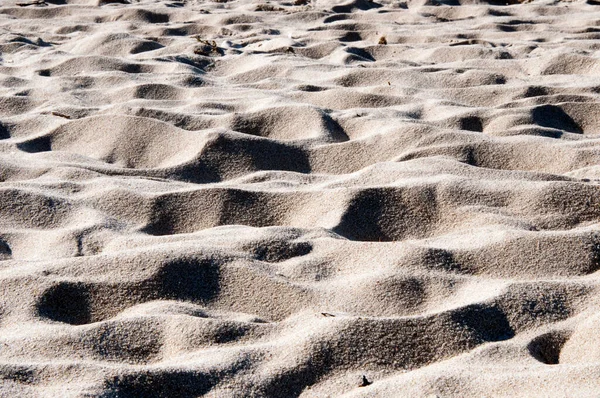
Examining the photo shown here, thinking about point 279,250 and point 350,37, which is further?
point 350,37

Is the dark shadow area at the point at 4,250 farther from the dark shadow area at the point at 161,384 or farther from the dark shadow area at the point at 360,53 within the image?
the dark shadow area at the point at 360,53

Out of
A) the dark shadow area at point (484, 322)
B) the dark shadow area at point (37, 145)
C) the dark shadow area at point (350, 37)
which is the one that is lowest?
the dark shadow area at point (37, 145)

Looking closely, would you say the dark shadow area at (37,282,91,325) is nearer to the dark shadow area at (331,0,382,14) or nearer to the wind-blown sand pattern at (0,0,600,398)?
the wind-blown sand pattern at (0,0,600,398)

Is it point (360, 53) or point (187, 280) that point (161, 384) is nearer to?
point (187, 280)

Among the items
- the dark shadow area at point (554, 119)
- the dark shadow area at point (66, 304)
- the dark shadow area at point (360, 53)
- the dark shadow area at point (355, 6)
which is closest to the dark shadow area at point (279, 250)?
the dark shadow area at point (66, 304)

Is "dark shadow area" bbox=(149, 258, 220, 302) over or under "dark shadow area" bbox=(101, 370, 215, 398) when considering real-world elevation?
under

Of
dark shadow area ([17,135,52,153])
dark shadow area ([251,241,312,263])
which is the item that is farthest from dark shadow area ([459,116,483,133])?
dark shadow area ([17,135,52,153])

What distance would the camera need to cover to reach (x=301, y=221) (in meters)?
2.16

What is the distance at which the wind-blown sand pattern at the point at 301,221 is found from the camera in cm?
148

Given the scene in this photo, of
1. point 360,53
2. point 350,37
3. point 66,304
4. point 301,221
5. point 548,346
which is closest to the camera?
point 548,346

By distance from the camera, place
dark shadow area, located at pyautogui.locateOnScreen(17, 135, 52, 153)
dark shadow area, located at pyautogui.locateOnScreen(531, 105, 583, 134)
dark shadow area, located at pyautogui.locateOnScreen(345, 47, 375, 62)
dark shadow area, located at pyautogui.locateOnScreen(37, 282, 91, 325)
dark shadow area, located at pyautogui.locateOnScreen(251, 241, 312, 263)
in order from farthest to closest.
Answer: dark shadow area, located at pyautogui.locateOnScreen(345, 47, 375, 62) < dark shadow area, located at pyautogui.locateOnScreen(531, 105, 583, 134) < dark shadow area, located at pyautogui.locateOnScreen(17, 135, 52, 153) < dark shadow area, located at pyautogui.locateOnScreen(251, 241, 312, 263) < dark shadow area, located at pyautogui.locateOnScreen(37, 282, 91, 325)

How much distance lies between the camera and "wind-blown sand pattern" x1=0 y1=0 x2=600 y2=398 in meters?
1.48

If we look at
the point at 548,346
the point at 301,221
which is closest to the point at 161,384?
the point at 548,346

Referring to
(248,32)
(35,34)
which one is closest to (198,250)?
(248,32)
